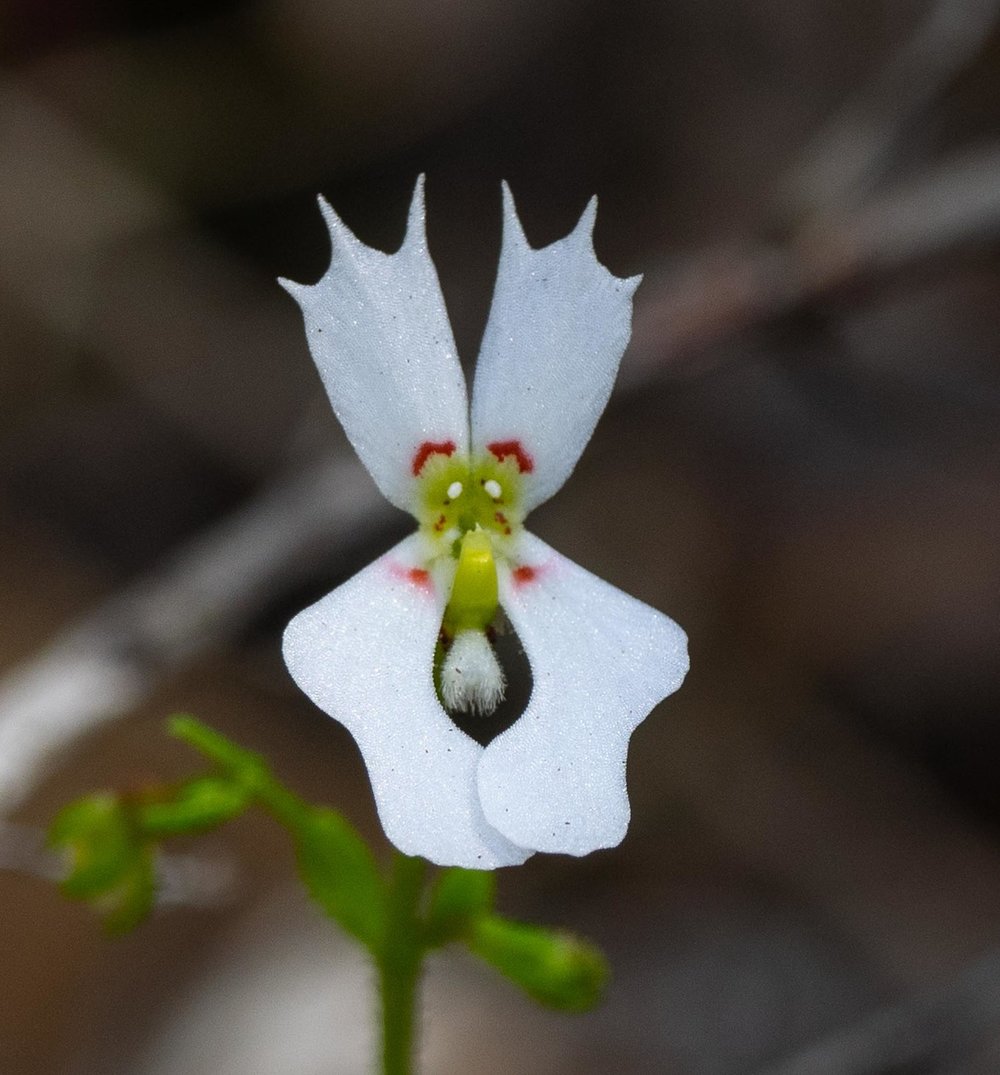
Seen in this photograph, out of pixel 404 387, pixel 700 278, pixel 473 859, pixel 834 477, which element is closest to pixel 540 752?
pixel 473 859

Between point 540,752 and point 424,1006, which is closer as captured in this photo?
point 540,752

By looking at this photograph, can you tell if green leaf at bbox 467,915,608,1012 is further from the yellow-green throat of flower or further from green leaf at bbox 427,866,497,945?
the yellow-green throat of flower

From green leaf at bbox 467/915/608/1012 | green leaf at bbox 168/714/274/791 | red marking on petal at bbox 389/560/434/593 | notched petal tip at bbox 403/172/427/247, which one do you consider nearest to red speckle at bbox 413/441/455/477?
red marking on petal at bbox 389/560/434/593

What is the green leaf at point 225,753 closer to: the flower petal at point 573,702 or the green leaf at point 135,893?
the green leaf at point 135,893

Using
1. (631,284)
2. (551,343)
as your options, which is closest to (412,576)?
(551,343)

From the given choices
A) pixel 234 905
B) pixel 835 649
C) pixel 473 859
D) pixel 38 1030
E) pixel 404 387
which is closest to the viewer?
pixel 473 859

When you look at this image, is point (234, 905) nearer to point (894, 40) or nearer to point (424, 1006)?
point (424, 1006)

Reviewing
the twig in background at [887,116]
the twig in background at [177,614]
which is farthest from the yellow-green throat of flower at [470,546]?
the twig in background at [887,116]
